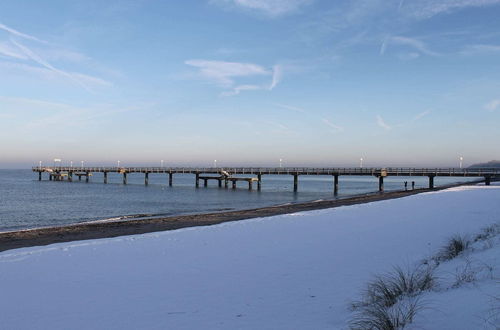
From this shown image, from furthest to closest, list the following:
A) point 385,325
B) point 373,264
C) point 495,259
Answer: point 373,264, point 495,259, point 385,325

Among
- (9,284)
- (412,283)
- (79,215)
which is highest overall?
(412,283)

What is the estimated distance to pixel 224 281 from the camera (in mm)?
6664

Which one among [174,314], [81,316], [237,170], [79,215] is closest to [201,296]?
[174,314]

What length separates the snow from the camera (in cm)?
467

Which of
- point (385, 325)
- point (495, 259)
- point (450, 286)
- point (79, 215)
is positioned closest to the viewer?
point (385, 325)

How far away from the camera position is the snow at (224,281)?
4668 millimetres

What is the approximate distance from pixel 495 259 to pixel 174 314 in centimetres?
494

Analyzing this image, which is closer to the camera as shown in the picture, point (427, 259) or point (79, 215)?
point (427, 259)

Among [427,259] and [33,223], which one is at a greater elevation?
[427,259]

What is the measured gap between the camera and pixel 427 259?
775cm

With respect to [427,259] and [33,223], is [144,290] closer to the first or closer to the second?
[427,259]

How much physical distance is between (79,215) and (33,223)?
469 cm

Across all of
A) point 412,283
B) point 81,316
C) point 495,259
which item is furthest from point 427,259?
point 81,316

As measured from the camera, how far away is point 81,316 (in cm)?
509
